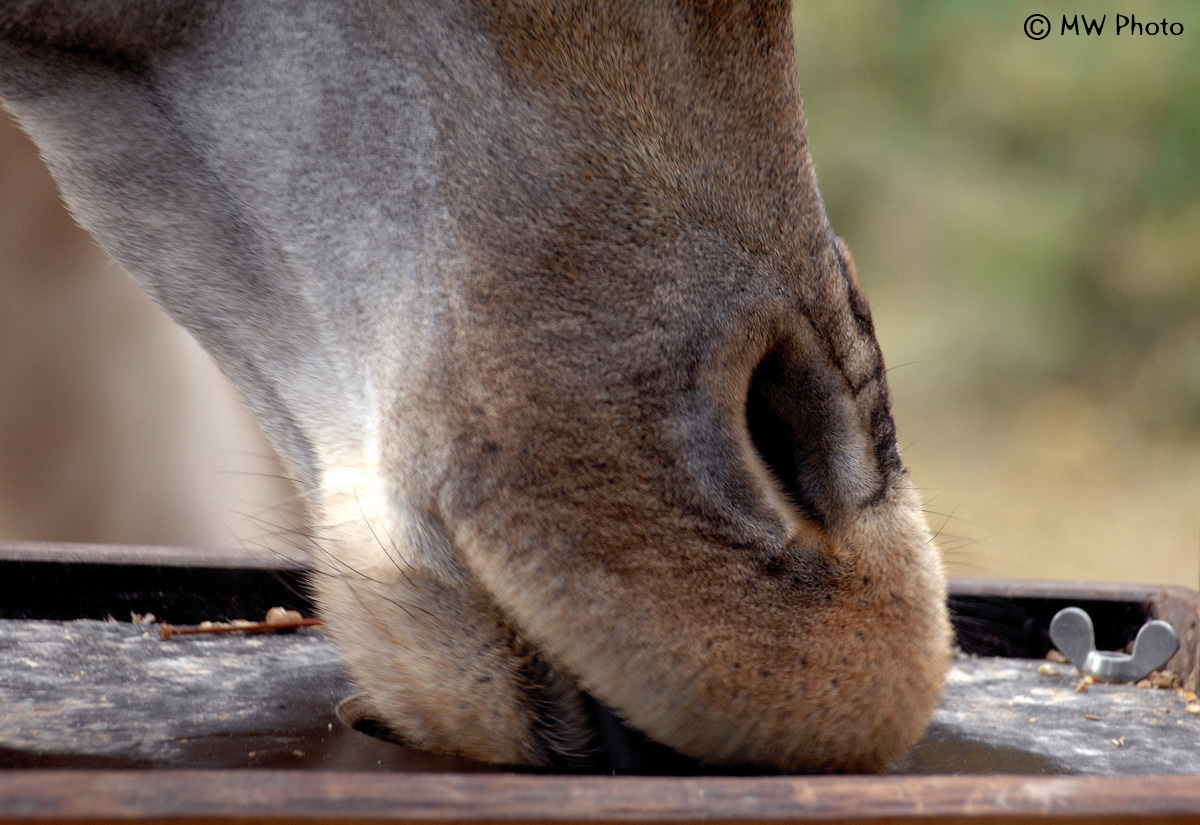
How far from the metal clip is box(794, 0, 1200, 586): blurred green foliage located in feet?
15.2

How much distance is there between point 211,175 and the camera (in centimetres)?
87

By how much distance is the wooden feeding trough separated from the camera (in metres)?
0.52

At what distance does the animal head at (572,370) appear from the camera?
69 cm

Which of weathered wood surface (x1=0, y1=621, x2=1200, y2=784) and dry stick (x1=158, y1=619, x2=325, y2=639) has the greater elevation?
dry stick (x1=158, y1=619, x2=325, y2=639)

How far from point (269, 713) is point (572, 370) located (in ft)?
1.49

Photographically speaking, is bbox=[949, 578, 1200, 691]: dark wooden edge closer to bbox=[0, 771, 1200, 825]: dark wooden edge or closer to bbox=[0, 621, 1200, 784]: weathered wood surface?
bbox=[0, 621, 1200, 784]: weathered wood surface

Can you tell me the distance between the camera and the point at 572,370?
696mm

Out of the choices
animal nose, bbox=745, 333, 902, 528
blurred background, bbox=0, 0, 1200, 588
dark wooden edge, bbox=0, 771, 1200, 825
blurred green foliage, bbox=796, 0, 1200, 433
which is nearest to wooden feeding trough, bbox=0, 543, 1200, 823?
dark wooden edge, bbox=0, 771, 1200, 825

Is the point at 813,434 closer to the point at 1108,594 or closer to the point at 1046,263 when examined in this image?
the point at 1108,594

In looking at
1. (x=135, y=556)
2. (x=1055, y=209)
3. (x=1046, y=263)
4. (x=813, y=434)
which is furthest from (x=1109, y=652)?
(x=1055, y=209)

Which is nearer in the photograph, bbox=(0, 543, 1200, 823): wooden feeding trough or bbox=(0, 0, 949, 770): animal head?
bbox=(0, 543, 1200, 823): wooden feeding trough

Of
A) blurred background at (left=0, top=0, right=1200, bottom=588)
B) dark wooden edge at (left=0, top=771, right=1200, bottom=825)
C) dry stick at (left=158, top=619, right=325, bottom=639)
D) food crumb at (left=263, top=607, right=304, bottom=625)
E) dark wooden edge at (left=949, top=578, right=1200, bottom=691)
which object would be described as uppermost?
blurred background at (left=0, top=0, right=1200, bottom=588)

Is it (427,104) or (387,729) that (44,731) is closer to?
(387,729)

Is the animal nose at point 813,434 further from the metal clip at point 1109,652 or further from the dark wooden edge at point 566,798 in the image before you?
the metal clip at point 1109,652
